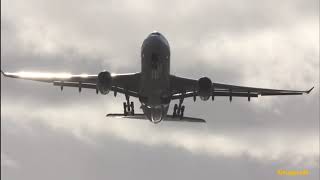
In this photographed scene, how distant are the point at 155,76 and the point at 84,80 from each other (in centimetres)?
930

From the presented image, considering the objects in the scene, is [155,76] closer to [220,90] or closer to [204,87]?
[204,87]

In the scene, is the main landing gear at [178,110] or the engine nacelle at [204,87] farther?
the main landing gear at [178,110]

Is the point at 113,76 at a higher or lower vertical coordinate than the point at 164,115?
higher

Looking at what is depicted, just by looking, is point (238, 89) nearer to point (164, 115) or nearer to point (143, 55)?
point (164, 115)

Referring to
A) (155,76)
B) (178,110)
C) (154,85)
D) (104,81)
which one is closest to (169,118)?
(178,110)

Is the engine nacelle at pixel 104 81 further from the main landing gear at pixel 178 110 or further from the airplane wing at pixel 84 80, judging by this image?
the main landing gear at pixel 178 110

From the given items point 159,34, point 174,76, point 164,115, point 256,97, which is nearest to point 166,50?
point 159,34

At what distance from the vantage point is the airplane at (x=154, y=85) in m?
47.3

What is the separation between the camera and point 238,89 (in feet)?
183

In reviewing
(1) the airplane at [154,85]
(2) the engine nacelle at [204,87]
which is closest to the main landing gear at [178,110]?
(1) the airplane at [154,85]

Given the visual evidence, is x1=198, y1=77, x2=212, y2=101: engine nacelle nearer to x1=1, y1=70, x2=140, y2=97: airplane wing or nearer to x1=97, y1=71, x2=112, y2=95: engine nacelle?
x1=1, y1=70, x2=140, y2=97: airplane wing

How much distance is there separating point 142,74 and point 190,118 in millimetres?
9766

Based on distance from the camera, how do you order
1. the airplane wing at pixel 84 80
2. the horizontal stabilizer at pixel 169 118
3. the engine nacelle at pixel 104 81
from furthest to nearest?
the horizontal stabilizer at pixel 169 118, the airplane wing at pixel 84 80, the engine nacelle at pixel 104 81

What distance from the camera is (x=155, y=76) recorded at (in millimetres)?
48312
